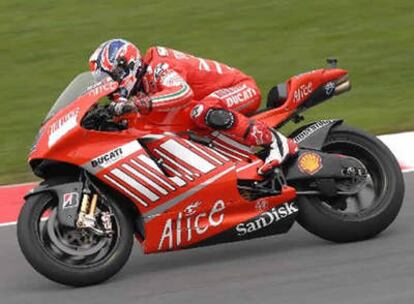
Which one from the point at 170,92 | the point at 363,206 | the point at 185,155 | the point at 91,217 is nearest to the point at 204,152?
the point at 185,155

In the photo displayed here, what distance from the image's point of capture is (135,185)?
6.03 meters

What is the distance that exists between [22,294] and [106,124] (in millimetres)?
1077

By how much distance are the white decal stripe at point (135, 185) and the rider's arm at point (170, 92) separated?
1.35ft

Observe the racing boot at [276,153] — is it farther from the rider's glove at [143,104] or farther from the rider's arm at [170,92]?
the rider's glove at [143,104]

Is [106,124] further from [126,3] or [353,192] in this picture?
[126,3]

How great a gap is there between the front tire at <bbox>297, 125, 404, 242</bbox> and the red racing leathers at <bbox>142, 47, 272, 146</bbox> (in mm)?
520

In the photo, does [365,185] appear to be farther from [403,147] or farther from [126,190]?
[403,147]

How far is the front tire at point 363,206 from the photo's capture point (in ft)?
21.1

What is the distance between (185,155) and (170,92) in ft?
1.29

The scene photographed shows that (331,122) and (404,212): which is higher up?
(331,122)

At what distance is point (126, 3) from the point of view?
14.0 metres

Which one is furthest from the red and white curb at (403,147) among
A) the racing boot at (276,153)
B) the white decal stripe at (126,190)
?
the white decal stripe at (126,190)

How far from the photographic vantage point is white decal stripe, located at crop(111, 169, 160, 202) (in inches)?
236

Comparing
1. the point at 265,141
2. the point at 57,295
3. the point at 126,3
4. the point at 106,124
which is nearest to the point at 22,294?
the point at 57,295
